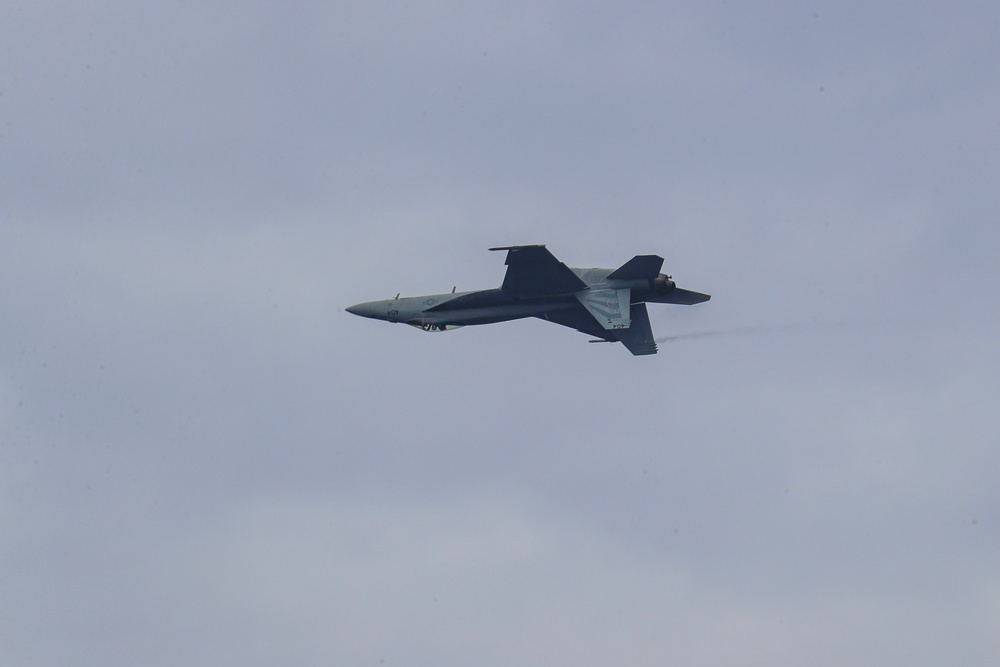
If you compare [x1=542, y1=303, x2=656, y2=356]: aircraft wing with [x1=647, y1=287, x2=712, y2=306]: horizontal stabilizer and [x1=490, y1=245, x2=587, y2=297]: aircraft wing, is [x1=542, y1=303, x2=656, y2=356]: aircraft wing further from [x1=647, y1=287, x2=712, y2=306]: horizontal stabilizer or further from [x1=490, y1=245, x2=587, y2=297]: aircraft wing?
[x1=490, y1=245, x2=587, y2=297]: aircraft wing

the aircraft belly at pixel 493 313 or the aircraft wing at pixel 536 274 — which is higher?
the aircraft wing at pixel 536 274

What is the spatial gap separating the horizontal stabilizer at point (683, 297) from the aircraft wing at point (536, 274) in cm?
495

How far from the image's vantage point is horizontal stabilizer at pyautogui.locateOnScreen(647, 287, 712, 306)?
91.9m

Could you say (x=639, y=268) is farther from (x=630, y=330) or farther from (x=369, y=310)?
(x=369, y=310)

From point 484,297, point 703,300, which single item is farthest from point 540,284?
point 703,300

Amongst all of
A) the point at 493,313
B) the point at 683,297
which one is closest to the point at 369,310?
Answer: the point at 493,313

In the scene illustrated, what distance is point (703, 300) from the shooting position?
93375 mm

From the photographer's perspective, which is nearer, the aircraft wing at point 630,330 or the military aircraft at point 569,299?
the military aircraft at point 569,299

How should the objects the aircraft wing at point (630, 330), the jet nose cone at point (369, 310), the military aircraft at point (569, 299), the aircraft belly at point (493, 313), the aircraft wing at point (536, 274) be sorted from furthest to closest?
the jet nose cone at point (369, 310) → the aircraft wing at point (630, 330) → the aircraft belly at point (493, 313) → the military aircraft at point (569, 299) → the aircraft wing at point (536, 274)

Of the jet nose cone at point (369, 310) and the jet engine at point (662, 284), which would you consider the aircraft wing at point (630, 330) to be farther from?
the jet nose cone at point (369, 310)

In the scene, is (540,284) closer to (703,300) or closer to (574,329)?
(574,329)

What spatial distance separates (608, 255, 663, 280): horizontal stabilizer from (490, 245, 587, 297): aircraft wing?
2.15m

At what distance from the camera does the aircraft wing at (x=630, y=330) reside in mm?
92250

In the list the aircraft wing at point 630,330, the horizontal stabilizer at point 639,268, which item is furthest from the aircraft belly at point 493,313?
the horizontal stabilizer at point 639,268
